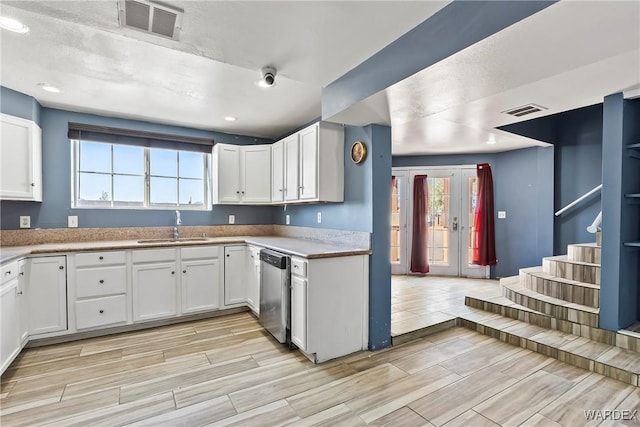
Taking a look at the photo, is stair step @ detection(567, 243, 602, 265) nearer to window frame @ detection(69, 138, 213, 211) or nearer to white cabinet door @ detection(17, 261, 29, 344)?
window frame @ detection(69, 138, 213, 211)

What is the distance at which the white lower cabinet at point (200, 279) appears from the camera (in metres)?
3.39

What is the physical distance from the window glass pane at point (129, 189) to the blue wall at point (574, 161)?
4685mm

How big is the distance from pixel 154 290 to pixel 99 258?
0.60m

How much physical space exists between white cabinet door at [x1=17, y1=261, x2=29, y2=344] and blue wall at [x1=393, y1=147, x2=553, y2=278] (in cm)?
539

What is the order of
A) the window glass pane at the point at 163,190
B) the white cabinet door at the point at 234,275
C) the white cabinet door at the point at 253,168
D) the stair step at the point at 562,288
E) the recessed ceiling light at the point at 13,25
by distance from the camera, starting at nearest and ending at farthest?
the recessed ceiling light at the point at 13,25 → the stair step at the point at 562,288 → the white cabinet door at the point at 234,275 → the window glass pane at the point at 163,190 → the white cabinet door at the point at 253,168

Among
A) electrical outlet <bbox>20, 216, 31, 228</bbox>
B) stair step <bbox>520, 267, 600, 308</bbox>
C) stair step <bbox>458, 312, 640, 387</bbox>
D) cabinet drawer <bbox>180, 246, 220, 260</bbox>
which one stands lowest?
stair step <bbox>458, 312, 640, 387</bbox>

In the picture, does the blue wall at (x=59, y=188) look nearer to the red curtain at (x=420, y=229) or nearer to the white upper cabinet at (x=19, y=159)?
the white upper cabinet at (x=19, y=159)

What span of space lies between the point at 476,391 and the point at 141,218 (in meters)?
3.83

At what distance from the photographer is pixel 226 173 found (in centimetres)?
400

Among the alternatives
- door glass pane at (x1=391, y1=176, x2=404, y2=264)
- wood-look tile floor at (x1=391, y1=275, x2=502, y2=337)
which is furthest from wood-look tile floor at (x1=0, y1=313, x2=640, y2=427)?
door glass pane at (x1=391, y1=176, x2=404, y2=264)

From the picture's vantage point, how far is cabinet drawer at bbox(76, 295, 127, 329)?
2926 millimetres

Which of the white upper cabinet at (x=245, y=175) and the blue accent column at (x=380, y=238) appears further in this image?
the white upper cabinet at (x=245, y=175)

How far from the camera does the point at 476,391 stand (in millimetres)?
2135

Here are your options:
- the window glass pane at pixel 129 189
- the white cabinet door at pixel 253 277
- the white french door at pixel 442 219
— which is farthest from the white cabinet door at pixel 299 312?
the white french door at pixel 442 219
